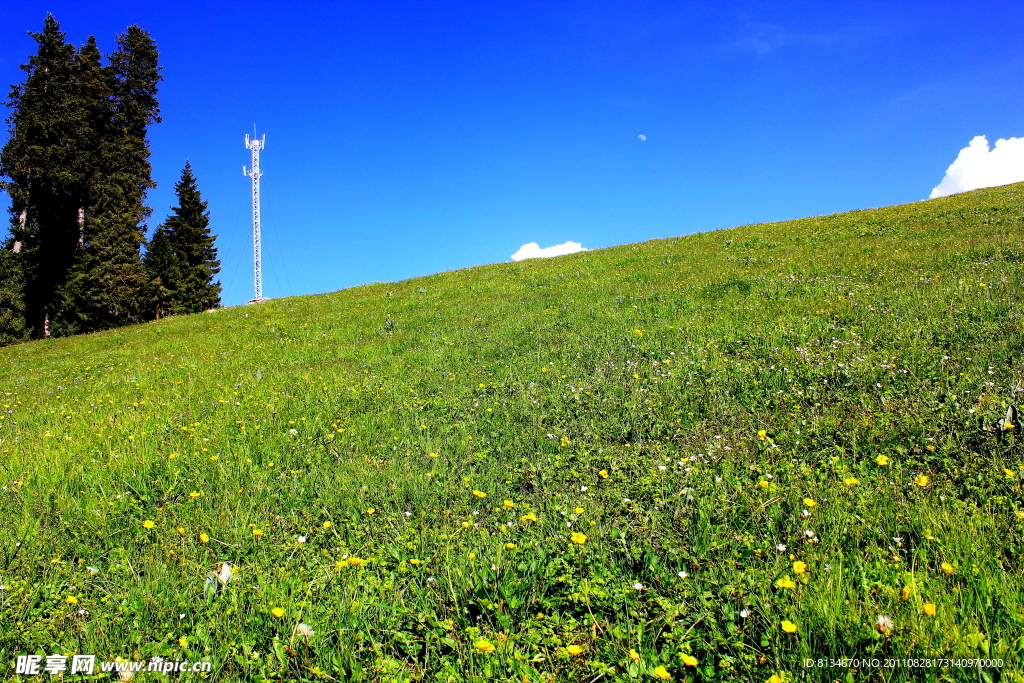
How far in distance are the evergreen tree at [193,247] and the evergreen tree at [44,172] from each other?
12532 millimetres

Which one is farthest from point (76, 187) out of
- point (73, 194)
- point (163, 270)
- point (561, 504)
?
point (561, 504)

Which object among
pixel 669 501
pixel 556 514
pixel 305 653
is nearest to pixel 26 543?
pixel 305 653

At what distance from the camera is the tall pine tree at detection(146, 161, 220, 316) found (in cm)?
4297

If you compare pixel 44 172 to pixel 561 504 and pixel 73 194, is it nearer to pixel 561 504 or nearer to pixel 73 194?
pixel 73 194

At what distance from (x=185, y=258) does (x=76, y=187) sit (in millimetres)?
16760

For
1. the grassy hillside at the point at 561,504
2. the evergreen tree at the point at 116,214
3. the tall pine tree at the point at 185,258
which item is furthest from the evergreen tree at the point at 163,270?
the grassy hillside at the point at 561,504

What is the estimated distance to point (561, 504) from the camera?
448cm

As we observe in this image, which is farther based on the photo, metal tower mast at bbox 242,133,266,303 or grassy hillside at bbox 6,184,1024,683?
metal tower mast at bbox 242,133,266,303

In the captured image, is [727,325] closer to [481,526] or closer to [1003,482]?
[1003,482]

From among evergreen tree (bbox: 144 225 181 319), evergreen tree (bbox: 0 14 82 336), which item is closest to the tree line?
evergreen tree (bbox: 0 14 82 336)

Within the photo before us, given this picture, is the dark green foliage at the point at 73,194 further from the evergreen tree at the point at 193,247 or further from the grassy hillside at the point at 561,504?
the grassy hillside at the point at 561,504

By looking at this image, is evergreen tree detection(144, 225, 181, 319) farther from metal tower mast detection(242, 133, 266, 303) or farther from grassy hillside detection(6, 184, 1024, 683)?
grassy hillside detection(6, 184, 1024, 683)

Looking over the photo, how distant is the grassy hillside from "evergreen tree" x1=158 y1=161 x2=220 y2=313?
128ft

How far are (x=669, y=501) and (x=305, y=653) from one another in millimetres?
2994
